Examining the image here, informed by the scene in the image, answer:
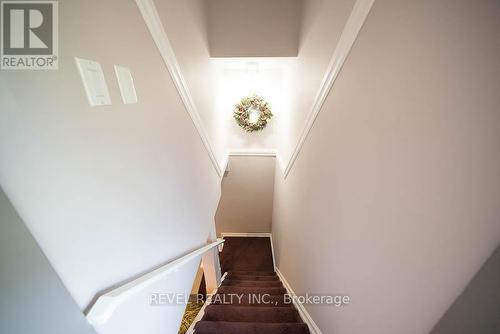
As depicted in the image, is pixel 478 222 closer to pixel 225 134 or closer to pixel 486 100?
pixel 486 100

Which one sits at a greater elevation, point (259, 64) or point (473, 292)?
point (259, 64)

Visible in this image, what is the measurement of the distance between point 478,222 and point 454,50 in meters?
0.36

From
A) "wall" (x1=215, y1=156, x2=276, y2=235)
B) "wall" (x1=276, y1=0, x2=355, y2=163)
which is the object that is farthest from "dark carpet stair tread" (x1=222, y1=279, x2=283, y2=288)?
"wall" (x1=276, y1=0, x2=355, y2=163)

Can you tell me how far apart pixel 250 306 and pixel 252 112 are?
266 cm

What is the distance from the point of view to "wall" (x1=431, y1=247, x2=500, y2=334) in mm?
433

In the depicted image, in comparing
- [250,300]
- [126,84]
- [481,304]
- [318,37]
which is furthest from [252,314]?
[318,37]

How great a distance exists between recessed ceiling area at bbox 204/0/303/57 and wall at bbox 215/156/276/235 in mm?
1863

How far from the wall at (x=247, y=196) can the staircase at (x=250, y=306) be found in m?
0.61

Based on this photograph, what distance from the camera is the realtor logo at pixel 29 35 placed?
0.45 metres

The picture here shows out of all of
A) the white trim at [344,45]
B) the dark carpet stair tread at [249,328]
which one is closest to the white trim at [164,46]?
the white trim at [344,45]

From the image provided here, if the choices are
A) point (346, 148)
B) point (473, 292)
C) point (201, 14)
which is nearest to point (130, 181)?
point (346, 148)

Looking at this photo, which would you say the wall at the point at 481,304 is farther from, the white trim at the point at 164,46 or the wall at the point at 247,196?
the wall at the point at 247,196

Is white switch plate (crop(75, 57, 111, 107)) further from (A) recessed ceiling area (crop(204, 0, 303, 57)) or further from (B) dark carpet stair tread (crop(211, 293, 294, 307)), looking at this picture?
(B) dark carpet stair tread (crop(211, 293, 294, 307))

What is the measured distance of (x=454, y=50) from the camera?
46 cm
